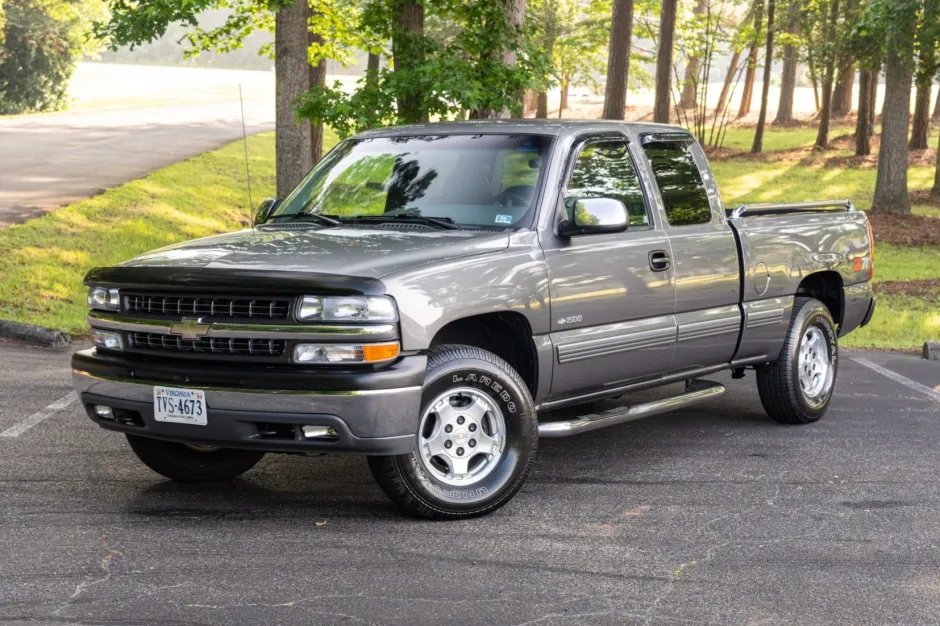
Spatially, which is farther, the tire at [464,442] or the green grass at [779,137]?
the green grass at [779,137]

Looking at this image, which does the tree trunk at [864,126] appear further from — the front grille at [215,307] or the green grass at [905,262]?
the front grille at [215,307]

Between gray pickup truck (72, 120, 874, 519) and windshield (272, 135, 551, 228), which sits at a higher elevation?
windshield (272, 135, 551, 228)

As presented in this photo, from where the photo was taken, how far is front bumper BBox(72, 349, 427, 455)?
5414mm

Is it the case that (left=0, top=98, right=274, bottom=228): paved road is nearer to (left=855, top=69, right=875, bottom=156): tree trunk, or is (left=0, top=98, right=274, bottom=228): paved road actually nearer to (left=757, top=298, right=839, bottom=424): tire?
(left=757, top=298, right=839, bottom=424): tire

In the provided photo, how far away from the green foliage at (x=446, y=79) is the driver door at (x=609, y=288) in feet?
17.6

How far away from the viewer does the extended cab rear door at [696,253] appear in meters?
7.25

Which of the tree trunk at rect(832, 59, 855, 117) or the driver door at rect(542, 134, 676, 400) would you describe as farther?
the tree trunk at rect(832, 59, 855, 117)

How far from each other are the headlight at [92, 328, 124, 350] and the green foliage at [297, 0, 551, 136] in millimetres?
6707

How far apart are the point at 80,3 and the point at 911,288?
41.9m

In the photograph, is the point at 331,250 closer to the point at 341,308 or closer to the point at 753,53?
the point at 341,308

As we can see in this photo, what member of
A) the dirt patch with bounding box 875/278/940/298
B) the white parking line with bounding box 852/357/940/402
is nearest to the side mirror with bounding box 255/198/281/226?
the white parking line with bounding box 852/357/940/402

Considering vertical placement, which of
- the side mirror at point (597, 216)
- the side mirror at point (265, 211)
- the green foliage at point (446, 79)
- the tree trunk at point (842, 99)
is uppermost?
the tree trunk at point (842, 99)

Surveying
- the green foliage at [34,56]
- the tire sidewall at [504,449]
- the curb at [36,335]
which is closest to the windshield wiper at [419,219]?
the tire sidewall at [504,449]

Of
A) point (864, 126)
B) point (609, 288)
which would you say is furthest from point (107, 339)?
point (864, 126)
